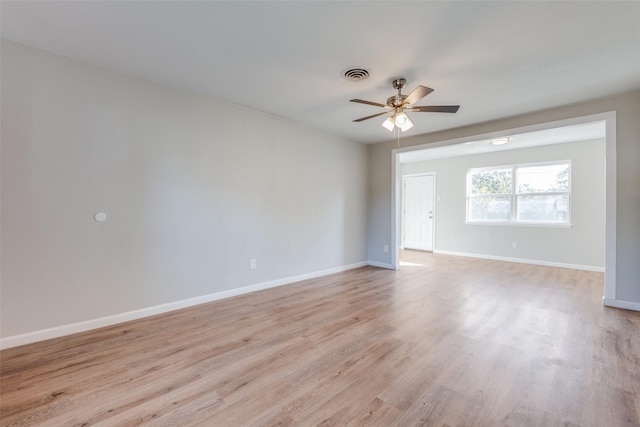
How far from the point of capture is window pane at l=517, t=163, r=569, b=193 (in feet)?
18.2

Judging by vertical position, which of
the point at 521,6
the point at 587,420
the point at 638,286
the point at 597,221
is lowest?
the point at 587,420

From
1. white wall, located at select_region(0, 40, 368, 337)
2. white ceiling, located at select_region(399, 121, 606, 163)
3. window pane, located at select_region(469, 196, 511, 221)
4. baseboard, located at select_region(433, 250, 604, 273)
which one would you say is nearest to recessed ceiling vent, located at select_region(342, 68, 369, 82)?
white wall, located at select_region(0, 40, 368, 337)

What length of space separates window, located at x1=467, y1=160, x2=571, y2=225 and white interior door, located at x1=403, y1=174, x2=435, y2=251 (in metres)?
0.98

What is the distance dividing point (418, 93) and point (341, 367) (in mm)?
2350

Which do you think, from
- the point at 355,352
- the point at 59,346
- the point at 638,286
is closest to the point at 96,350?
the point at 59,346

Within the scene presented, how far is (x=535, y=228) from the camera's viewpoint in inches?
230

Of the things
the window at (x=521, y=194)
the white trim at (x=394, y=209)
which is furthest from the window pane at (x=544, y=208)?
the white trim at (x=394, y=209)

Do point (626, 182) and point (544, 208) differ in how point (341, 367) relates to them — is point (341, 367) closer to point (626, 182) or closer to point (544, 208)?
point (626, 182)

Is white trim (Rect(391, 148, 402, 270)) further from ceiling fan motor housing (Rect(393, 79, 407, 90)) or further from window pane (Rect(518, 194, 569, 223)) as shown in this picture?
window pane (Rect(518, 194, 569, 223))

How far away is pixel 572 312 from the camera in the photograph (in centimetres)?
310

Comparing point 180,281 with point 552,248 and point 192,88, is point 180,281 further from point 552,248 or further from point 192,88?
point 552,248

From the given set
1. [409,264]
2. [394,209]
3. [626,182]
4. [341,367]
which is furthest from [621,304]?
[341,367]

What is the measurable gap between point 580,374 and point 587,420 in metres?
0.54

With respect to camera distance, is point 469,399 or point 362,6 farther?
point 362,6
